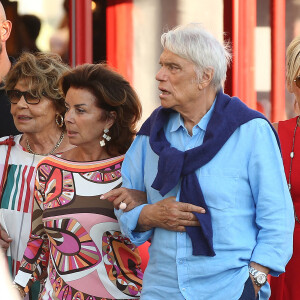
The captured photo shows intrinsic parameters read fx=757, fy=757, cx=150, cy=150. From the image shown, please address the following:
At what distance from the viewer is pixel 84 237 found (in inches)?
118

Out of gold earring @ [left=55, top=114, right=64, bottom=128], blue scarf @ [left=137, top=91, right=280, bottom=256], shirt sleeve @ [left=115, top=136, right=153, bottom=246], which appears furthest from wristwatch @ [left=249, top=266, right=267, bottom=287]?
gold earring @ [left=55, top=114, right=64, bottom=128]

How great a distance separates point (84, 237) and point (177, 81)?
2.46 ft

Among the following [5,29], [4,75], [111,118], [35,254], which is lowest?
[35,254]

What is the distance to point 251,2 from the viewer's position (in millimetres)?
5488

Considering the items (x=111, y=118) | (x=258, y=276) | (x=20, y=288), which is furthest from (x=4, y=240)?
(x=258, y=276)

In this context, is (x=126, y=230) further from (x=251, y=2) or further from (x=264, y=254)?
(x=251, y=2)

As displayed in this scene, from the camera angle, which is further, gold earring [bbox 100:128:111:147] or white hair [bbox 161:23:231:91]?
gold earring [bbox 100:128:111:147]

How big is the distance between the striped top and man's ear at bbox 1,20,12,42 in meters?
0.93

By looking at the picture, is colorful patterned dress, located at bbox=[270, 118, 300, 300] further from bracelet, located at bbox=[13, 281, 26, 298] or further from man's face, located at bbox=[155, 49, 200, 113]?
bracelet, located at bbox=[13, 281, 26, 298]

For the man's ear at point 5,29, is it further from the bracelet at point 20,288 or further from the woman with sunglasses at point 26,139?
the bracelet at point 20,288

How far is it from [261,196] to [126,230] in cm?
52

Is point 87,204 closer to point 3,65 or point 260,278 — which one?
point 260,278

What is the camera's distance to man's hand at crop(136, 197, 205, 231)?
8.69ft

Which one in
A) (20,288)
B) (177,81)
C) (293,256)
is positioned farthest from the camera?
(293,256)
